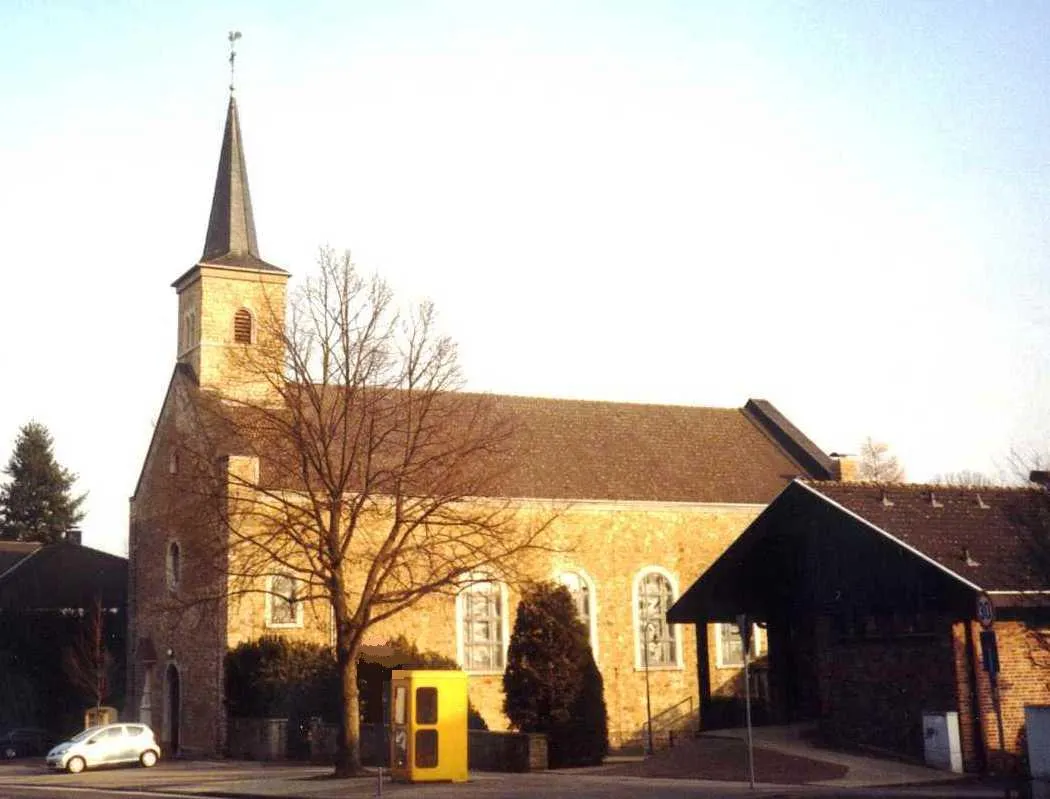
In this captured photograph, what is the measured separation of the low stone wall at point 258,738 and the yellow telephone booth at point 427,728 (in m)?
10.6

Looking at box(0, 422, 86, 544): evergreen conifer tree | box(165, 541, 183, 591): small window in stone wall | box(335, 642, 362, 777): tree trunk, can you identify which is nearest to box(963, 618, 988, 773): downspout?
box(335, 642, 362, 777): tree trunk

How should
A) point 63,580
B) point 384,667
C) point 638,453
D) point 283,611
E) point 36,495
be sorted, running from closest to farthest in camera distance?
point 384,667
point 283,611
point 638,453
point 63,580
point 36,495

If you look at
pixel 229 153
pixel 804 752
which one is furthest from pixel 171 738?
pixel 804 752

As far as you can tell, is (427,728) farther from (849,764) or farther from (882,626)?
(882,626)

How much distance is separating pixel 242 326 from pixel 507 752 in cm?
2070

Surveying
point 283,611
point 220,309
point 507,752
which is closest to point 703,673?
point 507,752

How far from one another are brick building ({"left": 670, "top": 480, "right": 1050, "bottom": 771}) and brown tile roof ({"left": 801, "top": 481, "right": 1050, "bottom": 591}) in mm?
44

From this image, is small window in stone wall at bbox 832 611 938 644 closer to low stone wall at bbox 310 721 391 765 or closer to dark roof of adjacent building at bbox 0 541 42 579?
low stone wall at bbox 310 721 391 765

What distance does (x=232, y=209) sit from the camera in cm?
4619

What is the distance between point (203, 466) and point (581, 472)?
16.8 m

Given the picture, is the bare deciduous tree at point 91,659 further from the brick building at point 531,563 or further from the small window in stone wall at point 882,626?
the small window in stone wall at point 882,626

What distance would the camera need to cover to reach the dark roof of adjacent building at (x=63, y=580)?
54.5 meters

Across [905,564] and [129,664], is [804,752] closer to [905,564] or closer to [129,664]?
[905,564]

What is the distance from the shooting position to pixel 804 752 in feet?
87.7
